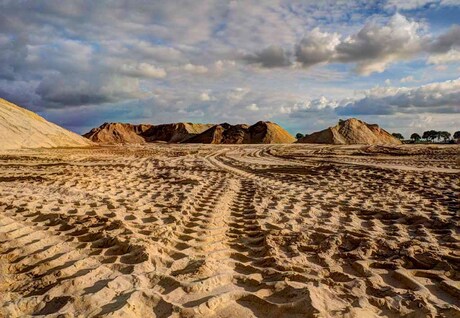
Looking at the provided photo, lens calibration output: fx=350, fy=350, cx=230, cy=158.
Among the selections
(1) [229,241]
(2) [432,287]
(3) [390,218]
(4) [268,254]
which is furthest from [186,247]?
(3) [390,218]

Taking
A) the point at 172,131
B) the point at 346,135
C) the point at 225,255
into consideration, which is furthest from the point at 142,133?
the point at 225,255

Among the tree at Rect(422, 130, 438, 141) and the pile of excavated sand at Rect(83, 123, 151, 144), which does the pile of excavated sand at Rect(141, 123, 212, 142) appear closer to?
the pile of excavated sand at Rect(83, 123, 151, 144)

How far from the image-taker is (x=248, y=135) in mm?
53031

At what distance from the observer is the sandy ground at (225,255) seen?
2.79m

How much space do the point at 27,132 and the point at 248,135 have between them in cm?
3232

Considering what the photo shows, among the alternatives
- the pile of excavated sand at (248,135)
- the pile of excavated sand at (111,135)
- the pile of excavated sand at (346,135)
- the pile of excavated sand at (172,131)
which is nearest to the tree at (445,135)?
the pile of excavated sand at (346,135)

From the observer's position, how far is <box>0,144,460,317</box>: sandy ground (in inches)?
110

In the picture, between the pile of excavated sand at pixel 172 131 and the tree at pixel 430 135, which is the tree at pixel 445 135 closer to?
the tree at pixel 430 135

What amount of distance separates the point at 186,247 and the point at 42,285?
1.55 meters

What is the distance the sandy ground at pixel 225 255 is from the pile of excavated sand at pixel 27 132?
65.6 ft

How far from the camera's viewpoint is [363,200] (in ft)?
23.3

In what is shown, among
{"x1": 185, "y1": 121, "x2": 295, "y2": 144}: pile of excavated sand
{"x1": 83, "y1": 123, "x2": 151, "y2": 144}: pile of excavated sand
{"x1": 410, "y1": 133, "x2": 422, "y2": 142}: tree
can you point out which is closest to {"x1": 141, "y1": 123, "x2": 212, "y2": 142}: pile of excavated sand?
{"x1": 83, "y1": 123, "x2": 151, "y2": 144}: pile of excavated sand

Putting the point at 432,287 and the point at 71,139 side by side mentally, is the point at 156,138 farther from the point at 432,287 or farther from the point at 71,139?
the point at 432,287

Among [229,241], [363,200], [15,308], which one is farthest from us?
[363,200]
